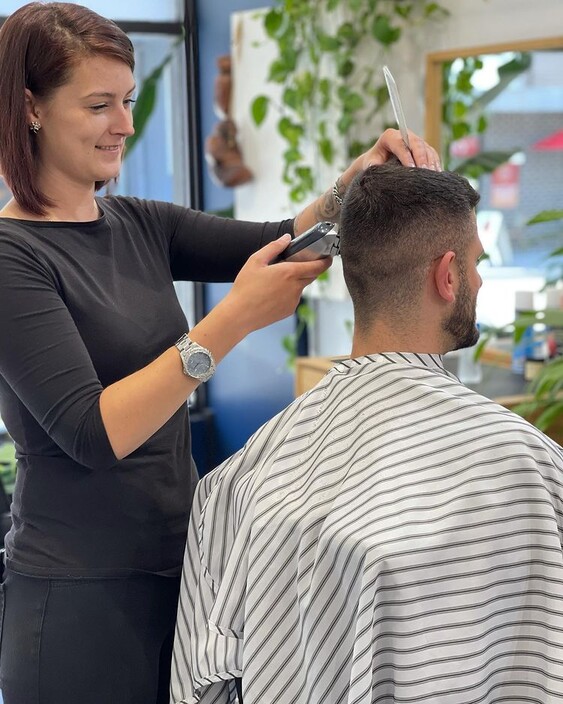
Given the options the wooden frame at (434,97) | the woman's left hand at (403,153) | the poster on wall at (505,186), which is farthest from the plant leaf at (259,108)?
the woman's left hand at (403,153)

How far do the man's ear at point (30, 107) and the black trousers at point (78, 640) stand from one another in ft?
2.24

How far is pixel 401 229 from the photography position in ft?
4.73

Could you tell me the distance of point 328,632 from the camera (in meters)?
1.33

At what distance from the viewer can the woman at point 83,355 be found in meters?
1.38

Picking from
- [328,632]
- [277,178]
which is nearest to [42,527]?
[328,632]

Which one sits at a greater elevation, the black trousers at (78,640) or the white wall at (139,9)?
the white wall at (139,9)

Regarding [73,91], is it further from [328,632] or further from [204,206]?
[204,206]

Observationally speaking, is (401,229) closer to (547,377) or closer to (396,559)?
(396,559)

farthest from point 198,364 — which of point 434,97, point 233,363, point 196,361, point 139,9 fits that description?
point 139,9

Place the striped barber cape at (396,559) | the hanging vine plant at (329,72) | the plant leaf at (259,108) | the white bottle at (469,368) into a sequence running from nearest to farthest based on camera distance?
1. the striped barber cape at (396,559)
2. the white bottle at (469,368)
3. the hanging vine plant at (329,72)
4. the plant leaf at (259,108)

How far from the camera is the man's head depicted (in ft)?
4.73

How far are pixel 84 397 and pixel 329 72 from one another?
255 cm

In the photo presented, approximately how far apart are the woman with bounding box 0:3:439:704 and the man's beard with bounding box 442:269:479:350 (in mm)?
200

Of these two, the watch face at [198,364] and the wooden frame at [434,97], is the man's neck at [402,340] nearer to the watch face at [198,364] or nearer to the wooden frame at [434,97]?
the watch face at [198,364]
